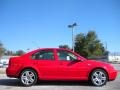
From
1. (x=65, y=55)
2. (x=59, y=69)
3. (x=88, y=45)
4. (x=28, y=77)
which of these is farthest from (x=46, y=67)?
(x=88, y=45)

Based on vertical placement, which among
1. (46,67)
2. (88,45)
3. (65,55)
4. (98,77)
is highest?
(88,45)

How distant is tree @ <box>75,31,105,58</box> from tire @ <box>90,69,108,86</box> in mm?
58558

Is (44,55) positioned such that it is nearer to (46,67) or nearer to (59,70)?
(46,67)

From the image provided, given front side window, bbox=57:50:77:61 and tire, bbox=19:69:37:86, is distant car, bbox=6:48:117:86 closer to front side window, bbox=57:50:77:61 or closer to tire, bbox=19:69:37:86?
tire, bbox=19:69:37:86

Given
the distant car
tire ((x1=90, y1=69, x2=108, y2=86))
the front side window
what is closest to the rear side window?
the distant car

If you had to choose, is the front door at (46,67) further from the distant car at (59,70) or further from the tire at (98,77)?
the tire at (98,77)

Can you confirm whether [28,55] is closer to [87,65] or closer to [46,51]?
[46,51]

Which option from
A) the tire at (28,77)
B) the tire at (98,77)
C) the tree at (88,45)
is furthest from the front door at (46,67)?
the tree at (88,45)

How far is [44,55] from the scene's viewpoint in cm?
1229

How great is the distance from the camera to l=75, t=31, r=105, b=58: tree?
7156 centimetres

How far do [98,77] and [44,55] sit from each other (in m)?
2.16

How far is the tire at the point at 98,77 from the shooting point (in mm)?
11961

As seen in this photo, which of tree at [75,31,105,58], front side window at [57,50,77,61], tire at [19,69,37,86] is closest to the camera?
tire at [19,69,37,86]

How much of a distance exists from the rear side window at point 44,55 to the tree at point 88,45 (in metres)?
58.4
